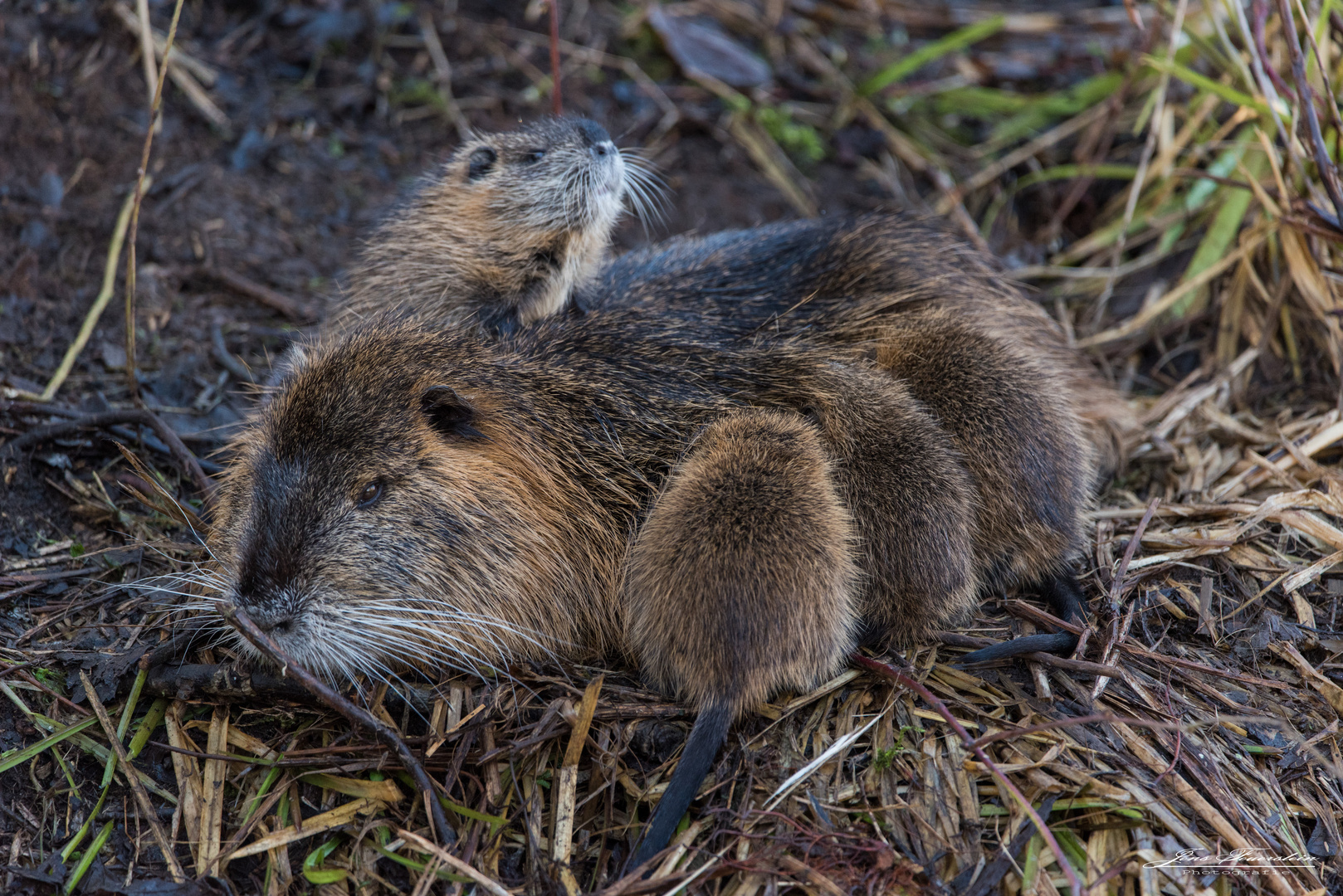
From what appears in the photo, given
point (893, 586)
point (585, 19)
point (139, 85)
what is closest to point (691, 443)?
point (893, 586)

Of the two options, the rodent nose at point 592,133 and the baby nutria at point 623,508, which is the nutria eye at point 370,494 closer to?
the baby nutria at point 623,508

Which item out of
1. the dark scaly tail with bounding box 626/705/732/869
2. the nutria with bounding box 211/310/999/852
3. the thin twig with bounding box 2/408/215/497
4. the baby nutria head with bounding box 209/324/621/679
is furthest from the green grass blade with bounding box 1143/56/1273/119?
the thin twig with bounding box 2/408/215/497

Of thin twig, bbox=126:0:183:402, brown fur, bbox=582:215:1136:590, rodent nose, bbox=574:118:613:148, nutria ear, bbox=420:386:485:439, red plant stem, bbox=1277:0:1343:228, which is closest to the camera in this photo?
nutria ear, bbox=420:386:485:439

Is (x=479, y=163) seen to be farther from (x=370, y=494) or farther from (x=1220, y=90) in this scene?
(x=1220, y=90)

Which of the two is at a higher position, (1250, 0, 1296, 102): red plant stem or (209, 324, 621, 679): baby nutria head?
(1250, 0, 1296, 102): red plant stem

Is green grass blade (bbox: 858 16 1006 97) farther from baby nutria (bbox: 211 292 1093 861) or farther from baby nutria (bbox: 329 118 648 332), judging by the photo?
baby nutria (bbox: 211 292 1093 861)

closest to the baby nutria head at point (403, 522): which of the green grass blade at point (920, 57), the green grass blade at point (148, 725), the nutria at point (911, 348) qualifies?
the nutria at point (911, 348)
